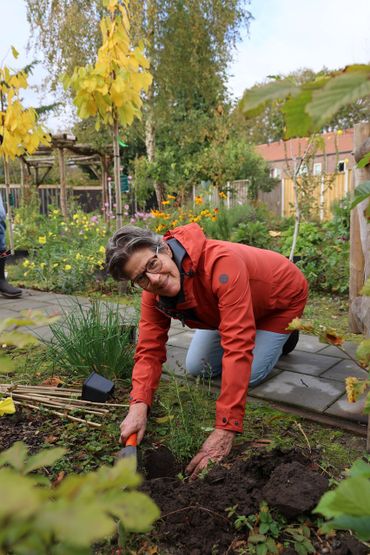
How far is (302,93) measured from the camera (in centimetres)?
58

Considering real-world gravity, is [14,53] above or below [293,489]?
above

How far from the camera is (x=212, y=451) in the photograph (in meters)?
1.78

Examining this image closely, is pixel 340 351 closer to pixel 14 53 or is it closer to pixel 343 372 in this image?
pixel 343 372

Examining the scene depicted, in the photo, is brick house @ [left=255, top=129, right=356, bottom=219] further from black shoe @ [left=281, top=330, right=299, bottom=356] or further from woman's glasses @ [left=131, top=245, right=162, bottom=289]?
woman's glasses @ [left=131, top=245, right=162, bottom=289]

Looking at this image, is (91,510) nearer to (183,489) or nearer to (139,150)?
→ (183,489)

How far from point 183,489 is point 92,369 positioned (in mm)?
1182

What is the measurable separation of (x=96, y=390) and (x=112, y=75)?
9.03ft

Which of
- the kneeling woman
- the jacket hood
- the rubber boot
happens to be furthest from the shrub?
the jacket hood

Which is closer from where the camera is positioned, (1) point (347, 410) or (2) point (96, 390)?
(1) point (347, 410)

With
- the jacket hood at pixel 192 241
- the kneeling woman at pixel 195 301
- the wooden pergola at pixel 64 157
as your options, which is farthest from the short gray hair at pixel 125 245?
the wooden pergola at pixel 64 157

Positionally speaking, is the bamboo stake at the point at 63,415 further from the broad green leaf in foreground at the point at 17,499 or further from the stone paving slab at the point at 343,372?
the broad green leaf in foreground at the point at 17,499

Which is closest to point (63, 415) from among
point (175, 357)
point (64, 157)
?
point (175, 357)

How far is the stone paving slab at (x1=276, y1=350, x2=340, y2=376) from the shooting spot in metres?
2.86

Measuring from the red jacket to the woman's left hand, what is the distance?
0.04 m
